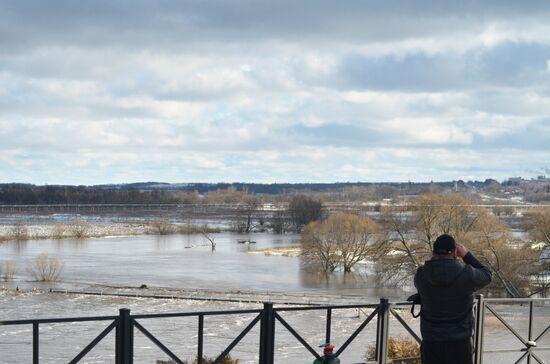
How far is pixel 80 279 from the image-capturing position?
51.8 m

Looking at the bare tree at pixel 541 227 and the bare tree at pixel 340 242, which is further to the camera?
the bare tree at pixel 340 242

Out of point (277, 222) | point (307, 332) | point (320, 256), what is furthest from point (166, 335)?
point (277, 222)

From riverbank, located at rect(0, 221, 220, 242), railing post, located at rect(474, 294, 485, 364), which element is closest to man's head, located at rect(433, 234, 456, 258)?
railing post, located at rect(474, 294, 485, 364)

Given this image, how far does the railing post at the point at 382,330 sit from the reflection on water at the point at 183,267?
37.9 m

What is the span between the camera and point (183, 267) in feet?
196

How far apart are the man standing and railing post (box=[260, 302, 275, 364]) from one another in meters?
1.99

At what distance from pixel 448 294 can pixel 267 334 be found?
2562 millimetres

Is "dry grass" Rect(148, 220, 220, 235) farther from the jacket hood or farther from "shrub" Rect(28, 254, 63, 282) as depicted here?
the jacket hood

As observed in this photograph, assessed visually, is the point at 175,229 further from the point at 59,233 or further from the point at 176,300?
the point at 176,300

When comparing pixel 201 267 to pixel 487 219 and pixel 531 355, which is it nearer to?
pixel 487 219

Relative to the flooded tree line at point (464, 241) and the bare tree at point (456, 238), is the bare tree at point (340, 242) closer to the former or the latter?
the flooded tree line at point (464, 241)

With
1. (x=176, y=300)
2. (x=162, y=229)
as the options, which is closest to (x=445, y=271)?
(x=176, y=300)

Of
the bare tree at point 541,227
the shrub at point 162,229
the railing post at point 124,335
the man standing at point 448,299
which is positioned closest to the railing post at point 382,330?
the man standing at point 448,299

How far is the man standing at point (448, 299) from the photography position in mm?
6184
